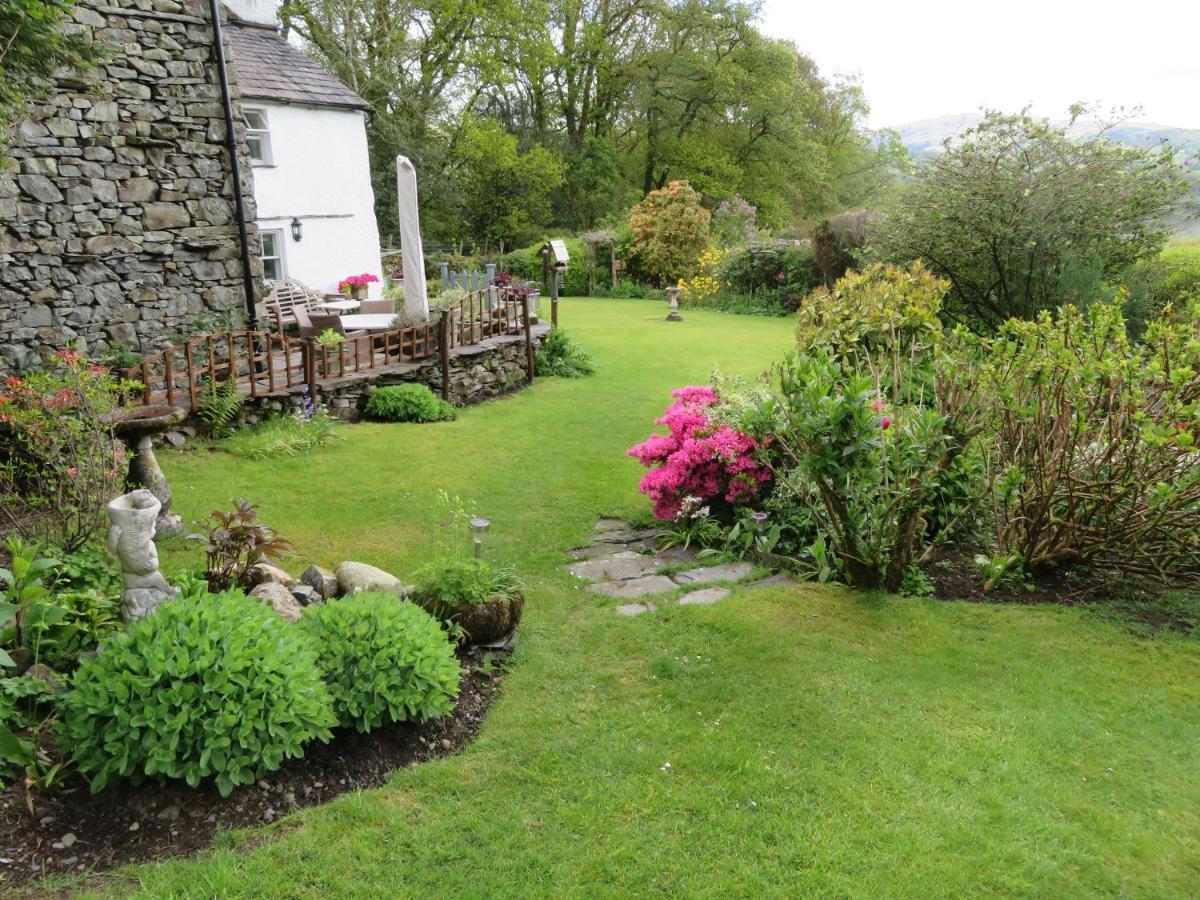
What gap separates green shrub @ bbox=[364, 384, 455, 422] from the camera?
35.0 feet

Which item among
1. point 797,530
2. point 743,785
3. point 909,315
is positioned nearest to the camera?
point 743,785

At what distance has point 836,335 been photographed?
8523 mm

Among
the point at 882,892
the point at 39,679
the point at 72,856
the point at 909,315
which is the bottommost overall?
the point at 882,892

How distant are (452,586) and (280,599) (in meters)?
0.94

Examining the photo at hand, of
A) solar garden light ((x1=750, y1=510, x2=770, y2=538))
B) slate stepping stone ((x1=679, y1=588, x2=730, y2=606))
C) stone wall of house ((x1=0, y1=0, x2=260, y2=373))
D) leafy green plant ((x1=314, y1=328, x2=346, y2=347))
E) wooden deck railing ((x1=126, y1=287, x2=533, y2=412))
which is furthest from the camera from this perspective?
leafy green plant ((x1=314, y1=328, x2=346, y2=347))

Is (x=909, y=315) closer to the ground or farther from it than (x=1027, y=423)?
farther from it

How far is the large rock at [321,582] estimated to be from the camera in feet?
16.5

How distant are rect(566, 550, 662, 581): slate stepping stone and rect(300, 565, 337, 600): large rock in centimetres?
177

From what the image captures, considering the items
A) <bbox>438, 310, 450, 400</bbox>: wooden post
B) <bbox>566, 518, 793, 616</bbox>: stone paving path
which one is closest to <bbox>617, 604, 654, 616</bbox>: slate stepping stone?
<bbox>566, 518, 793, 616</bbox>: stone paving path

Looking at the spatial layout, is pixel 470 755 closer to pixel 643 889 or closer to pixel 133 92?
pixel 643 889

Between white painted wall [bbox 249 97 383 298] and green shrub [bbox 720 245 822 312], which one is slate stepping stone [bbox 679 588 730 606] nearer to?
white painted wall [bbox 249 97 383 298]

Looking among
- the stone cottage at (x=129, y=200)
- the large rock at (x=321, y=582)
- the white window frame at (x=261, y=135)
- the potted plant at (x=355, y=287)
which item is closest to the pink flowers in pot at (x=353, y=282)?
the potted plant at (x=355, y=287)

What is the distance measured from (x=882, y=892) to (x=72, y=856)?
2995 millimetres

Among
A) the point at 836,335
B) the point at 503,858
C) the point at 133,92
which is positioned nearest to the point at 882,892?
the point at 503,858
